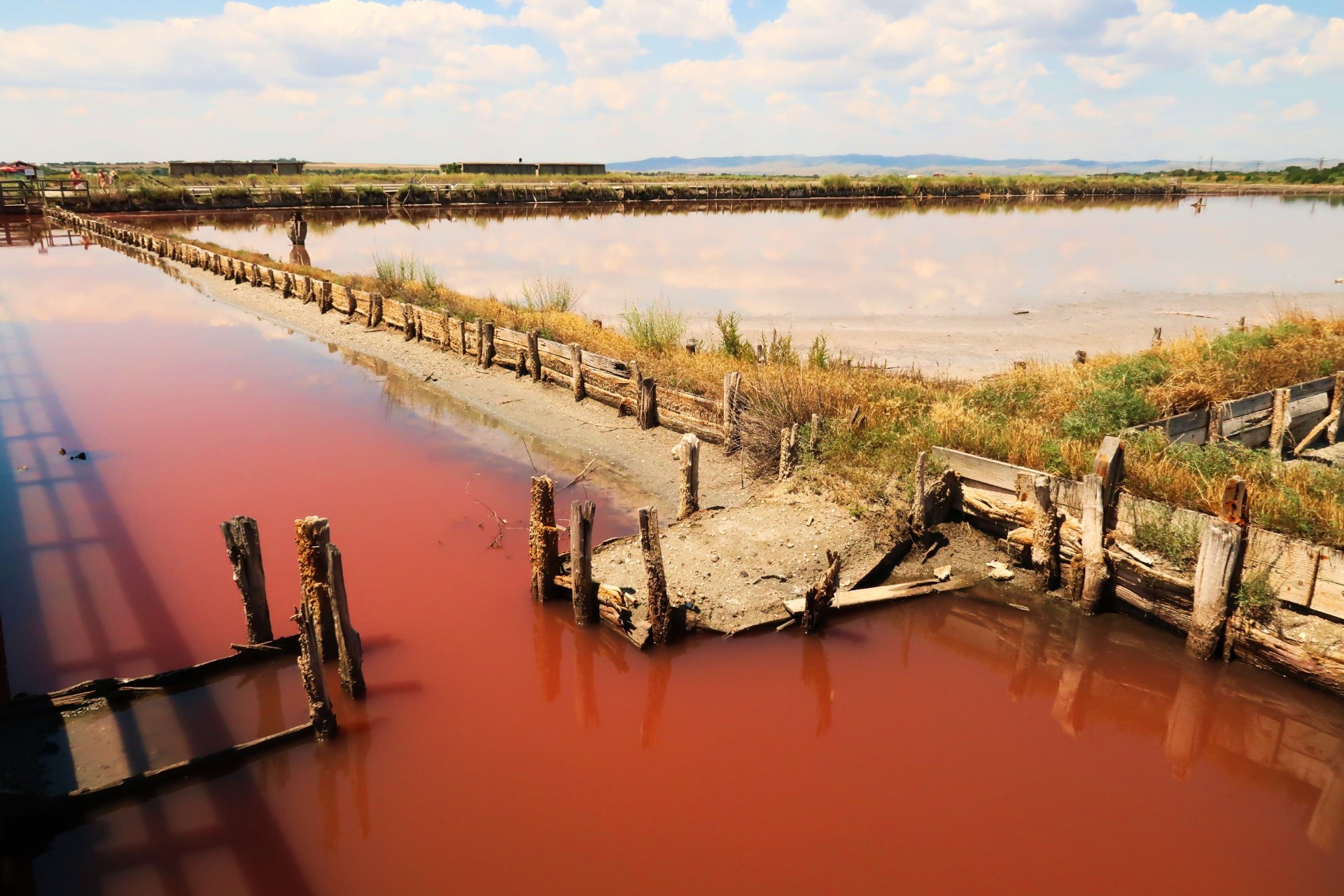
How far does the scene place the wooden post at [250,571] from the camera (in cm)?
654

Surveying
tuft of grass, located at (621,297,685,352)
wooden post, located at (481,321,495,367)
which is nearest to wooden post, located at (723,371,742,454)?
tuft of grass, located at (621,297,685,352)

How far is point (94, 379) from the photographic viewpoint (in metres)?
16.5

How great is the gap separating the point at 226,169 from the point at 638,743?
8726cm

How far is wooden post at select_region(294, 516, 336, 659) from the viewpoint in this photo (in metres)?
6.10

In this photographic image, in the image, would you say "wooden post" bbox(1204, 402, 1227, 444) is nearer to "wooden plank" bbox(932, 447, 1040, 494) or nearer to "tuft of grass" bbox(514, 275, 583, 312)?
"wooden plank" bbox(932, 447, 1040, 494)

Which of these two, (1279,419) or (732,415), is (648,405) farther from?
(1279,419)

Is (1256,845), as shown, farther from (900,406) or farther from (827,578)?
(900,406)

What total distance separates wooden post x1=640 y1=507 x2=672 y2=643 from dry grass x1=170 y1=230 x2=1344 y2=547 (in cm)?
287

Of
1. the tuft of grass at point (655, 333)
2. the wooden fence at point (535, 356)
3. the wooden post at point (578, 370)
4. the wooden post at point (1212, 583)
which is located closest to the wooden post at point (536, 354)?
the wooden fence at point (535, 356)

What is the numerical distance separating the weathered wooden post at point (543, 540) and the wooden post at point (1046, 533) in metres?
4.64

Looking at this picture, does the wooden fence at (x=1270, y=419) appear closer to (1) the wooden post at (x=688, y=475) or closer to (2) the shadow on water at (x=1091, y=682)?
(2) the shadow on water at (x=1091, y=682)

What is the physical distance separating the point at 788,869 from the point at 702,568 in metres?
3.41

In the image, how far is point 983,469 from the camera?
912 cm

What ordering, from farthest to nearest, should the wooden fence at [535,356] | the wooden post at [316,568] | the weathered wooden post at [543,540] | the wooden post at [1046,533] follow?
the wooden fence at [535,356] → the wooden post at [1046,533] → the weathered wooden post at [543,540] → the wooden post at [316,568]
